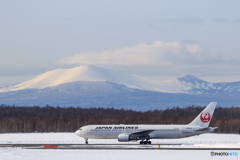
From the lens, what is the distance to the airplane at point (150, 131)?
218 ft

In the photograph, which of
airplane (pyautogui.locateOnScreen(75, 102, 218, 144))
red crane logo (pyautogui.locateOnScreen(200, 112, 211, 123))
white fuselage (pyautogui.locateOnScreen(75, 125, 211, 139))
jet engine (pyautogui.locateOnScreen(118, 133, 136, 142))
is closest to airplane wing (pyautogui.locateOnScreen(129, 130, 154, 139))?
airplane (pyautogui.locateOnScreen(75, 102, 218, 144))

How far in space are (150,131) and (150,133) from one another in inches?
24.6

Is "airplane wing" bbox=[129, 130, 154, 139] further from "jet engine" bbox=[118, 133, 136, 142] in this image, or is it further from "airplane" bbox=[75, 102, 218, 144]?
"jet engine" bbox=[118, 133, 136, 142]

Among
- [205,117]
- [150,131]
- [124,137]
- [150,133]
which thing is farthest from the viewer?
[205,117]

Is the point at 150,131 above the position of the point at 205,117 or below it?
below

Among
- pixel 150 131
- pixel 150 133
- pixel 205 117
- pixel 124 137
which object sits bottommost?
pixel 124 137

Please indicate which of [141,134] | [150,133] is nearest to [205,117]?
[150,133]

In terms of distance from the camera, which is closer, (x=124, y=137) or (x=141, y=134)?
(x=124, y=137)

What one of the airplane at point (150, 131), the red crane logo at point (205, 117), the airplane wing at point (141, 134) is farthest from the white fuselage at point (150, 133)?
the red crane logo at point (205, 117)

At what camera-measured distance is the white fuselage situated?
66.4 metres

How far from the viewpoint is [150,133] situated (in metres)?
67.4

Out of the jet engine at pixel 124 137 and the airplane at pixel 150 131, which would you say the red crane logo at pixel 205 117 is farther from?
the jet engine at pixel 124 137

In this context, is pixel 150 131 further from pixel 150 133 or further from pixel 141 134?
pixel 141 134
